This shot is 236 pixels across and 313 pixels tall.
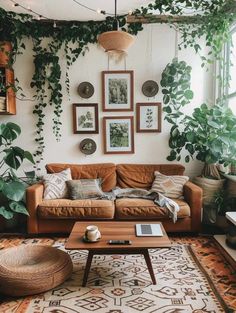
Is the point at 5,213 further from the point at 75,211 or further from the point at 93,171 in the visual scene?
the point at 93,171

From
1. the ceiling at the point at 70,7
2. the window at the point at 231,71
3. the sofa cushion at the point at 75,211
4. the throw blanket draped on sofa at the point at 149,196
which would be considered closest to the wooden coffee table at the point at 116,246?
the sofa cushion at the point at 75,211

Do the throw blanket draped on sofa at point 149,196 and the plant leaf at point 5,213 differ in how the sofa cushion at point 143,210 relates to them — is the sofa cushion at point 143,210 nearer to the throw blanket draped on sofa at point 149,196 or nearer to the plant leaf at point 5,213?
the throw blanket draped on sofa at point 149,196

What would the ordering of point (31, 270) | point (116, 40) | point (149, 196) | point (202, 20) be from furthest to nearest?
point (202, 20) → point (149, 196) → point (116, 40) → point (31, 270)

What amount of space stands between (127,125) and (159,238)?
84.5 inches

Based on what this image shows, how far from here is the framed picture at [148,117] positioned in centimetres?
423

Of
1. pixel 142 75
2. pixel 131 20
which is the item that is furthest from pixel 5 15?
pixel 142 75

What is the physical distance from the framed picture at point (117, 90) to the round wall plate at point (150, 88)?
0.19 m

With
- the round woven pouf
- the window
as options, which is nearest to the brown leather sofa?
the round woven pouf

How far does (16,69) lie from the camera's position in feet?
13.8

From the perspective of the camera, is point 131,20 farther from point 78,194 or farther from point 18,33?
point 78,194

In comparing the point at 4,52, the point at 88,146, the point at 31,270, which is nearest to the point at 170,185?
the point at 88,146

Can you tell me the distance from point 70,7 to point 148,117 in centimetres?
176

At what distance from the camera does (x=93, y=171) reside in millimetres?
4039

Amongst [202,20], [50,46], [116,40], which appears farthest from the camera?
[50,46]
